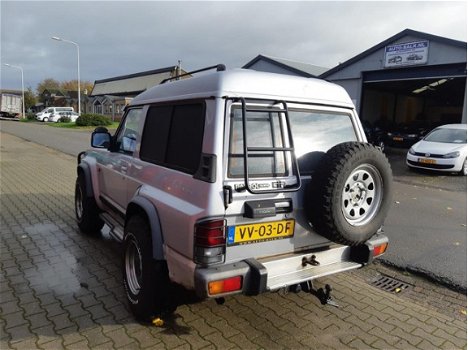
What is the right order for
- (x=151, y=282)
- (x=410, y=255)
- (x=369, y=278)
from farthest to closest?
1. (x=410, y=255)
2. (x=369, y=278)
3. (x=151, y=282)

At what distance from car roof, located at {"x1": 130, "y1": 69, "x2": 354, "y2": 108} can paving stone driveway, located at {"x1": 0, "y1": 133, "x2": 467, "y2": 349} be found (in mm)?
1896

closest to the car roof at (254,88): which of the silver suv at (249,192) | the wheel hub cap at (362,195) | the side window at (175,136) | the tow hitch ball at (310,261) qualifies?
the silver suv at (249,192)

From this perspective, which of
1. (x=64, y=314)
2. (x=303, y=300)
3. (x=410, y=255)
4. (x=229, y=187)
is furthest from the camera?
(x=410, y=255)

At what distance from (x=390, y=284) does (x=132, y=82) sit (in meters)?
58.6

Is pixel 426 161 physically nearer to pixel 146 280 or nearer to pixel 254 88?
pixel 254 88

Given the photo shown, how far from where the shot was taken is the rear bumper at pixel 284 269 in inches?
96.6

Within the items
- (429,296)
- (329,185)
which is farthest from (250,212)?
(429,296)

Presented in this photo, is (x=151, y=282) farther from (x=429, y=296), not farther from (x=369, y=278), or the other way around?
(x=429, y=296)

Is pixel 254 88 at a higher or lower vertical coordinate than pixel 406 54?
lower

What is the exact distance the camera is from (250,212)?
8.30ft

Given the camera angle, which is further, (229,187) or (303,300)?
(303,300)

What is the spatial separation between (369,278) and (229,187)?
256 centimetres

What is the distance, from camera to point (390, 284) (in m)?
4.05

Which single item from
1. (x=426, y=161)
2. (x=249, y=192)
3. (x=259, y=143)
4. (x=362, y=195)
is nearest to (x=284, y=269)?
(x=249, y=192)
